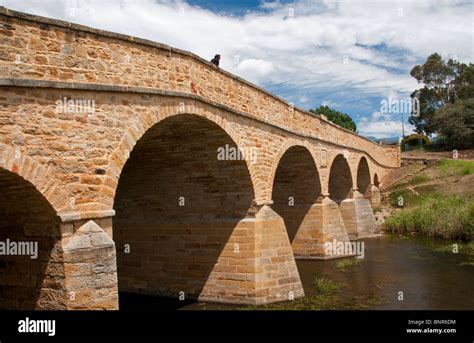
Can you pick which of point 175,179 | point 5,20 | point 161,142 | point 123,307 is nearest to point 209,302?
point 123,307

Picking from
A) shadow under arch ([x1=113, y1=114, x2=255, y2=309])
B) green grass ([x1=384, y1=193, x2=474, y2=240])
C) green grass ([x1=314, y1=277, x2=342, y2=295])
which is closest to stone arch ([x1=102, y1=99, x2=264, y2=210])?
shadow under arch ([x1=113, y1=114, x2=255, y2=309])

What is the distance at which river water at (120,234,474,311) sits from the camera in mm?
12227

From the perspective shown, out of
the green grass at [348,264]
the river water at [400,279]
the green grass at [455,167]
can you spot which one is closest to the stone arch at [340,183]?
the river water at [400,279]

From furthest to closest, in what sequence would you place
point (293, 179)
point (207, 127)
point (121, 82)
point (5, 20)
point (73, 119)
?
point (293, 179)
point (207, 127)
point (121, 82)
point (73, 119)
point (5, 20)

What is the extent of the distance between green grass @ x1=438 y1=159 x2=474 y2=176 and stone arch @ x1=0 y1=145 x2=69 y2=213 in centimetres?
3242

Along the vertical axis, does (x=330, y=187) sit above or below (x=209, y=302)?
above

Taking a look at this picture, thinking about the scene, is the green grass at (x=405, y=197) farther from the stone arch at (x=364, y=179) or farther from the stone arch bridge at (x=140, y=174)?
the stone arch bridge at (x=140, y=174)

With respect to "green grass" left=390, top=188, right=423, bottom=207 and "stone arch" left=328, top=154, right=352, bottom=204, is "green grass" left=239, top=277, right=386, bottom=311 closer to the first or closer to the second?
"stone arch" left=328, top=154, right=352, bottom=204

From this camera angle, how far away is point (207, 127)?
10.8 metres

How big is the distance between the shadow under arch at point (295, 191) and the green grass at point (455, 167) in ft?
61.1

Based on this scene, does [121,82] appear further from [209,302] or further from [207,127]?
[209,302]

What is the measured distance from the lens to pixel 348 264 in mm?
18078

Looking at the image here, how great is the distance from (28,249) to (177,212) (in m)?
5.74

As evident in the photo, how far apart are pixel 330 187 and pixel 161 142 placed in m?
18.0
